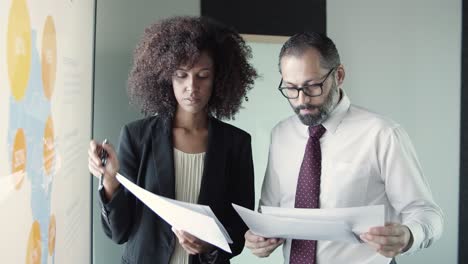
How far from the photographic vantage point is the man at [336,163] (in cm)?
140

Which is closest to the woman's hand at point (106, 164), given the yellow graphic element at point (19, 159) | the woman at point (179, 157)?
the woman at point (179, 157)

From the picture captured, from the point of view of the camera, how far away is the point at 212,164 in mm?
1517

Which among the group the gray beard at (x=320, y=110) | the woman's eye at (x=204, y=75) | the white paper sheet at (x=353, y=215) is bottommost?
the white paper sheet at (x=353, y=215)

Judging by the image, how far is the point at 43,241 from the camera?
113cm

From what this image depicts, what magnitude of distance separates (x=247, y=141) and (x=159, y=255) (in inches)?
19.2

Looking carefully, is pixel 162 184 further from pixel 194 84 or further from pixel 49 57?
pixel 49 57

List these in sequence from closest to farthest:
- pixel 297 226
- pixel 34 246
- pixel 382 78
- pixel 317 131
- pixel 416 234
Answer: pixel 34 246, pixel 297 226, pixel 416 234, pixel 317 131, pixel 382 78

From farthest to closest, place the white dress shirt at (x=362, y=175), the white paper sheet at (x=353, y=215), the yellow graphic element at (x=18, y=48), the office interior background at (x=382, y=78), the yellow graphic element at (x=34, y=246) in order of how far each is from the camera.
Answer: the office interior background at (x=382, y=78) → the white dress shirt at (x=362, y=175) → the white paper sheet at (x=353, y=215) → the yellow graphic element at (x=34, y=246) → the yellow graphic element at (x=18, y=48)

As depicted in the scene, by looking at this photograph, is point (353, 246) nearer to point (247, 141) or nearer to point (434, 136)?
point (247, 141)

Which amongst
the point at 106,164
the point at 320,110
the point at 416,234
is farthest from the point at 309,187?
the point at 106,164

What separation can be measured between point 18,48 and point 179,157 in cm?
72

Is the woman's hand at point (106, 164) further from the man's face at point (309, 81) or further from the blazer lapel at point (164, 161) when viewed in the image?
the man's face at point (309, 81)

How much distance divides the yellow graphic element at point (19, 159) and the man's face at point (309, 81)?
0.83 m

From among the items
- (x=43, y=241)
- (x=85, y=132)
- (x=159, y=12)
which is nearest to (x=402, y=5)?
(x=159, y=12)
